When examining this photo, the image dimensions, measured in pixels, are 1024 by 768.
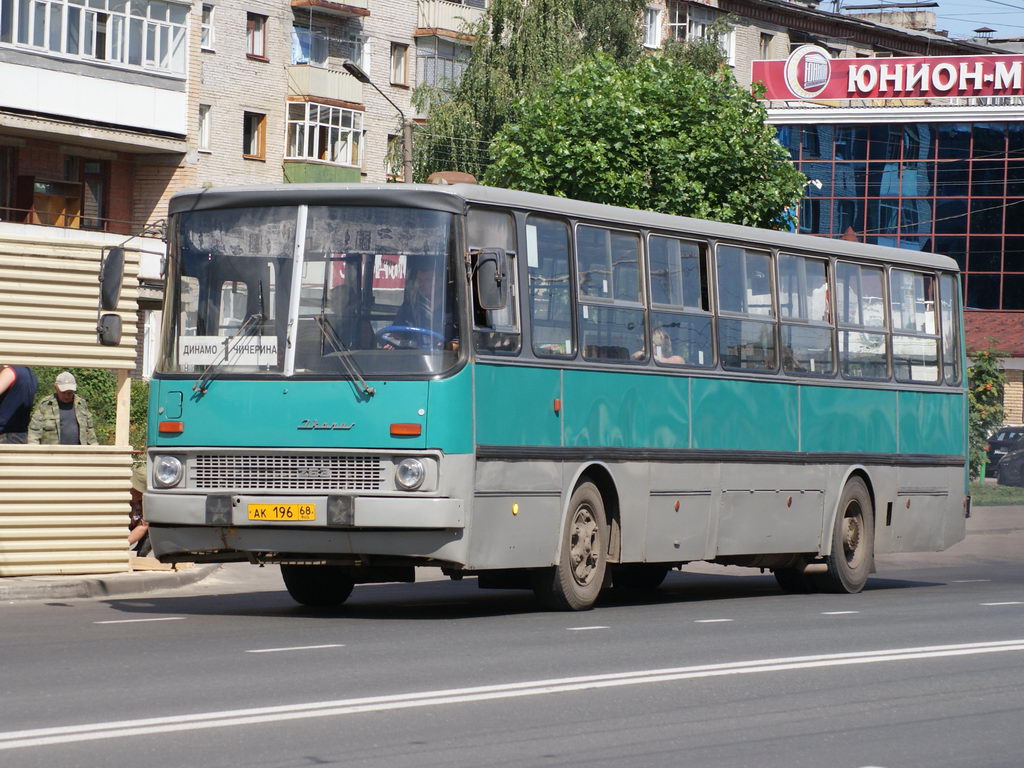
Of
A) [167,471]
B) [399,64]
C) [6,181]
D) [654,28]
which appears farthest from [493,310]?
[654,28]

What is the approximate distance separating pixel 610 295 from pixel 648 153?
24.5 m

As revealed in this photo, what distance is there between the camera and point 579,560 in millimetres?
14859

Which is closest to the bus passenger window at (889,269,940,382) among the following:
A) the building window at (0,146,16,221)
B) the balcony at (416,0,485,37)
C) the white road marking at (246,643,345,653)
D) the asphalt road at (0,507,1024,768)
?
the asphalt road at (0,507,1024,768)

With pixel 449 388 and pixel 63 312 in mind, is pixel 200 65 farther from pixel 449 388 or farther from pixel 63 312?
pixel 449 388

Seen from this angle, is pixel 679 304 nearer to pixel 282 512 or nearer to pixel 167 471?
pixel 282 512

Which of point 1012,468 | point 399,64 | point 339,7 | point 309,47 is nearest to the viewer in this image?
point 1012,468

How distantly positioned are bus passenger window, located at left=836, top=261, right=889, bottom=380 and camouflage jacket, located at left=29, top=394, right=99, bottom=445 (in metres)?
6.66

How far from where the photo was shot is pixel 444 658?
1130 centimetres

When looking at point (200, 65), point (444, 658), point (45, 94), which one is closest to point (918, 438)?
point (444, 658)

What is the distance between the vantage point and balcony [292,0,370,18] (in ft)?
199

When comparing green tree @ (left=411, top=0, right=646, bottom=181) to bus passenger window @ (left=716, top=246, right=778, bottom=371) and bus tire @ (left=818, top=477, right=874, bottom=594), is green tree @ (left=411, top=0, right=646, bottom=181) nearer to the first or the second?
bus tire @ (left=818, top=477, right=874, bottom=594)

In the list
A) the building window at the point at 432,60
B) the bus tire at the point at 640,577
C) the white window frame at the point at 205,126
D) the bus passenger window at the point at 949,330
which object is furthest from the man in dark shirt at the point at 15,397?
the building window at the point at 432,60

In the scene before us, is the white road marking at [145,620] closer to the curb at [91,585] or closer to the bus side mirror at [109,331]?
the curb at [91,585]

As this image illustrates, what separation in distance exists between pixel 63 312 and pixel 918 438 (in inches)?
320
